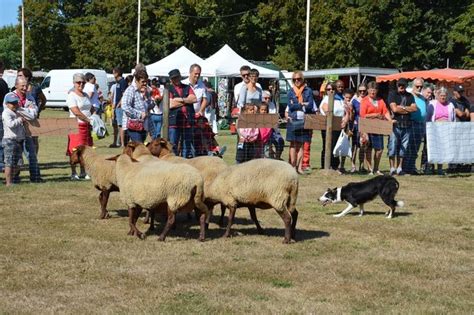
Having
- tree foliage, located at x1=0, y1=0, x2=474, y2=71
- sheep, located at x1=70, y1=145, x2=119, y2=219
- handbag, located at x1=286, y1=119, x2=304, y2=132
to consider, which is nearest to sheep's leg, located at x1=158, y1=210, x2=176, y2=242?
sheep, located at x1=70, y1=145, x2=119, y2=219

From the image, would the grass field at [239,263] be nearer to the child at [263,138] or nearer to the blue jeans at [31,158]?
the blue jeans at [31,158]

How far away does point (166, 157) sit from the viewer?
9617 millimetres

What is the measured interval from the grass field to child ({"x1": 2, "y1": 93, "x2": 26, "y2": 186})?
1.04 m

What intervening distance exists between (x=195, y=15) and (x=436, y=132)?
4150 centimetres

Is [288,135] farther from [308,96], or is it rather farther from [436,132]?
[436,132]

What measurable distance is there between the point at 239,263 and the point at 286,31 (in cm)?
4225

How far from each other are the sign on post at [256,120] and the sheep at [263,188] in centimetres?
508

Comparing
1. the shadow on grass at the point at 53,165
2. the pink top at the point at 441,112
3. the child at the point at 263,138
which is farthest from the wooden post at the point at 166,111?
the pink top at the point at 441,112

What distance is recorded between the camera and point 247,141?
13.9 meters

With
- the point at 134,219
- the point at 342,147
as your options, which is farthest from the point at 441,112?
the point at 134,219

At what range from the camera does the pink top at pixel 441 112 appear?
50.4 ft

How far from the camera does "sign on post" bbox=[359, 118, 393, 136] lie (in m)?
14.6

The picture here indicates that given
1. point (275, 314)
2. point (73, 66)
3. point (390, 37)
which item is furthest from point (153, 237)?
point (73, 66)

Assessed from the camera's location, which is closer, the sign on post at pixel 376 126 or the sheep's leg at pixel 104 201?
the sheep's leg at pixel 104 201
